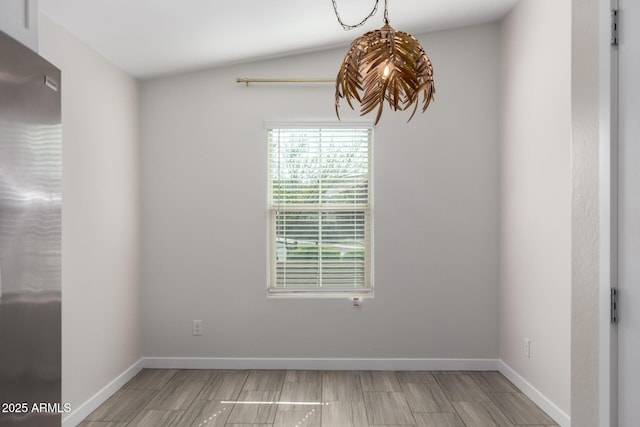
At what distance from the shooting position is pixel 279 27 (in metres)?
3.58

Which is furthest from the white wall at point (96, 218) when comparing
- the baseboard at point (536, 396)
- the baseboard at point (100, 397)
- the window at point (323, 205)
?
the baseboard at point (536, 396)

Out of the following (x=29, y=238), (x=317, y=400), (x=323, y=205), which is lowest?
(x=317, y=400)

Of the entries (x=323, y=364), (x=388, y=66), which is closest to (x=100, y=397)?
(x=323, y=364)

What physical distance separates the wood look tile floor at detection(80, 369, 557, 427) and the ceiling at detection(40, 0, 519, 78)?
253 centimetres

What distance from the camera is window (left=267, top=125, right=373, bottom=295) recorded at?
14.1 ft

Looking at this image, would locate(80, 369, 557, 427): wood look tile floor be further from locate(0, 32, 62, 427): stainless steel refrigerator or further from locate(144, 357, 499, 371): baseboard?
locate(0, 32, 62, 427): stainless steel refrigerator

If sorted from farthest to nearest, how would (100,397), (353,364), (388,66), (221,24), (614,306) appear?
(353,364), (100,397), (221,24), (388,66), (614,306)

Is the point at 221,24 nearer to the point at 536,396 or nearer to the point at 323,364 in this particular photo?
the point at 323,364

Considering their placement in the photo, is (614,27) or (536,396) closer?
(614,27)

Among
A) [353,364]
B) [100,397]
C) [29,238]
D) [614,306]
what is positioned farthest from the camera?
[353,364]

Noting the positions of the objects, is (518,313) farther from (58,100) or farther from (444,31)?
(58,100)

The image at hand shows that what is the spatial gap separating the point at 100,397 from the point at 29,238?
8.86 ft

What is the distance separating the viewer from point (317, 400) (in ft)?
11.5

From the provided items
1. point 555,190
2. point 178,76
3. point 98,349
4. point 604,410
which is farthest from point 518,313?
point 178,76
